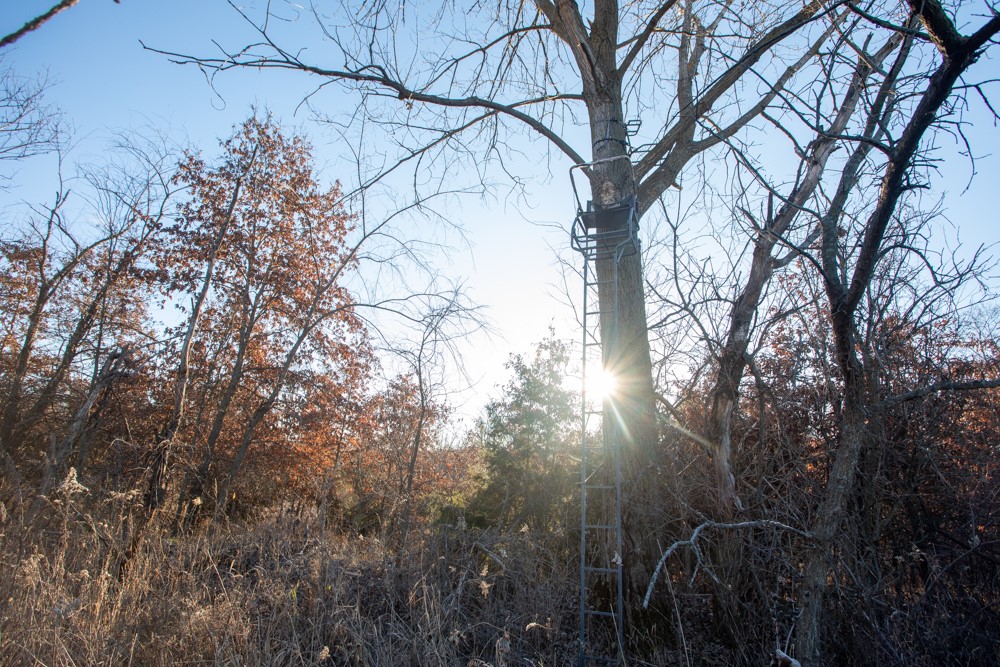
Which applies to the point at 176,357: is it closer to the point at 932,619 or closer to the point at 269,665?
the point at 269,665

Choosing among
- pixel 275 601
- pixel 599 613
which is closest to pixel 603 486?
pixel 599 613

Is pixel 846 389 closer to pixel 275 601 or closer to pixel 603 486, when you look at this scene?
pixel 603 486

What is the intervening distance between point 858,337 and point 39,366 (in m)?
16.6

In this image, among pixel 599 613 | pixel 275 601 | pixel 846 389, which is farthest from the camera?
pixel 599 613

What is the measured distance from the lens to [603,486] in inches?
177

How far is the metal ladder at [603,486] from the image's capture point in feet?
13.9

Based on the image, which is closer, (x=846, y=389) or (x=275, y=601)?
(x=846, y=389)

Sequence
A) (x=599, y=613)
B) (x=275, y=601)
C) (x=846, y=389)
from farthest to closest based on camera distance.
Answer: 1. (x=599, y=613)
2. (x=275, y=601)
3. (x=846, y=389)

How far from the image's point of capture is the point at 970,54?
270 centimetres

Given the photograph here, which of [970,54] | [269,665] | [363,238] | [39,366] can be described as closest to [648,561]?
[269,665]

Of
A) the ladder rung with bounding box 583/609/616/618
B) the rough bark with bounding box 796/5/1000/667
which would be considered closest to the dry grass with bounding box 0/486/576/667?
the ladder rung with bounding box 583/609/616/618

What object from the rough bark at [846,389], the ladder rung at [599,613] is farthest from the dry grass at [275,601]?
the rough bark at [846,389]

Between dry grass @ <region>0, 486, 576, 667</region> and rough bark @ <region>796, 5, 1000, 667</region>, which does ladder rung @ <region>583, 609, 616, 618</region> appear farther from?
rough bark @ <region>796, 5, 1000, 667</region>

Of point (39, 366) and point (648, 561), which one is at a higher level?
point (39, 366)
